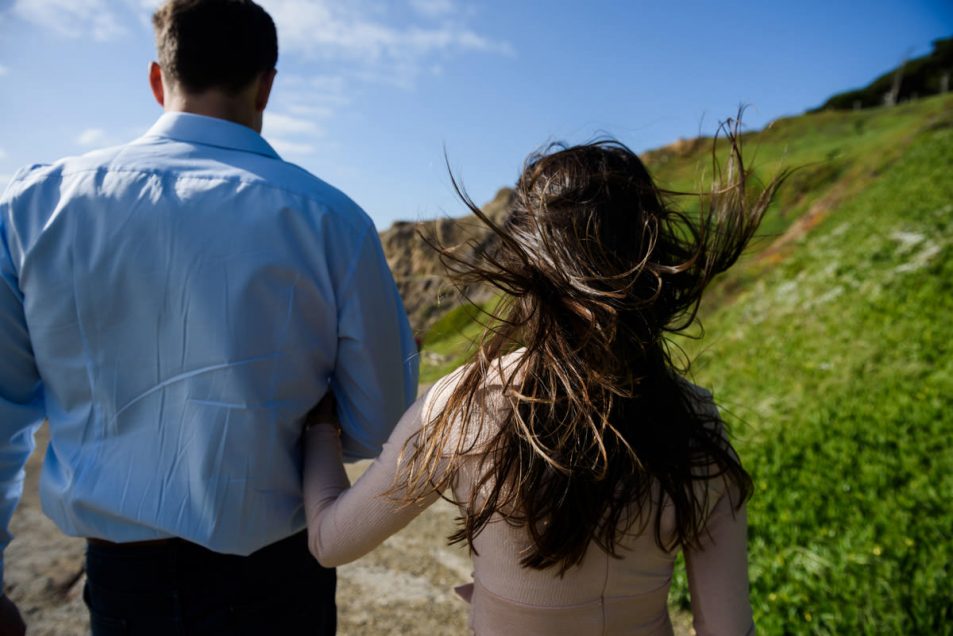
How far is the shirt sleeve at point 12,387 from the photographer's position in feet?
4.65

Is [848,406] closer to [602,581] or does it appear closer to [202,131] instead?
[602,581]

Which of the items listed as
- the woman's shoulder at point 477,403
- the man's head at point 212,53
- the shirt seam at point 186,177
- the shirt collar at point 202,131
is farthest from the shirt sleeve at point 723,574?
the man's head at point 212,53

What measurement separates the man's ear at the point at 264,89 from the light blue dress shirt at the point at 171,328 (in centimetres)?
24

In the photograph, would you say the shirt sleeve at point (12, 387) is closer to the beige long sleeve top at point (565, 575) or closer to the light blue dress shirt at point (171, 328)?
the light blue dress shirt at point (171, 328)

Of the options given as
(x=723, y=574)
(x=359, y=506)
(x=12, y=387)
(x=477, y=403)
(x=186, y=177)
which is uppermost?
(x=186, y=177)

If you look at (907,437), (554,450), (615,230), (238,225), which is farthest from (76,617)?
(907,437)

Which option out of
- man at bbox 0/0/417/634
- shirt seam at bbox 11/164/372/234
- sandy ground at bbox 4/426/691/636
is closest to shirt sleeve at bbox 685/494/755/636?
man at bbox 0/0/417/634

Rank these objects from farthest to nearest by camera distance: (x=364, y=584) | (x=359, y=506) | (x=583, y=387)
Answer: (x=364, y=584) < (x=359, y=506) < (x=583, y=387)

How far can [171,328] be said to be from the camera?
1374 millimetres

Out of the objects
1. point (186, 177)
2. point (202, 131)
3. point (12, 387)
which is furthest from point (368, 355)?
point (12, 387)

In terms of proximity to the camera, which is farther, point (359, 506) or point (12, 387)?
point (12, 387)

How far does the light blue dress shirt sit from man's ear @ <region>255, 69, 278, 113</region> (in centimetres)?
24

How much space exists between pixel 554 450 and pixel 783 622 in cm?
233

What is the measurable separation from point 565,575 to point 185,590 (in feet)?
2.82
